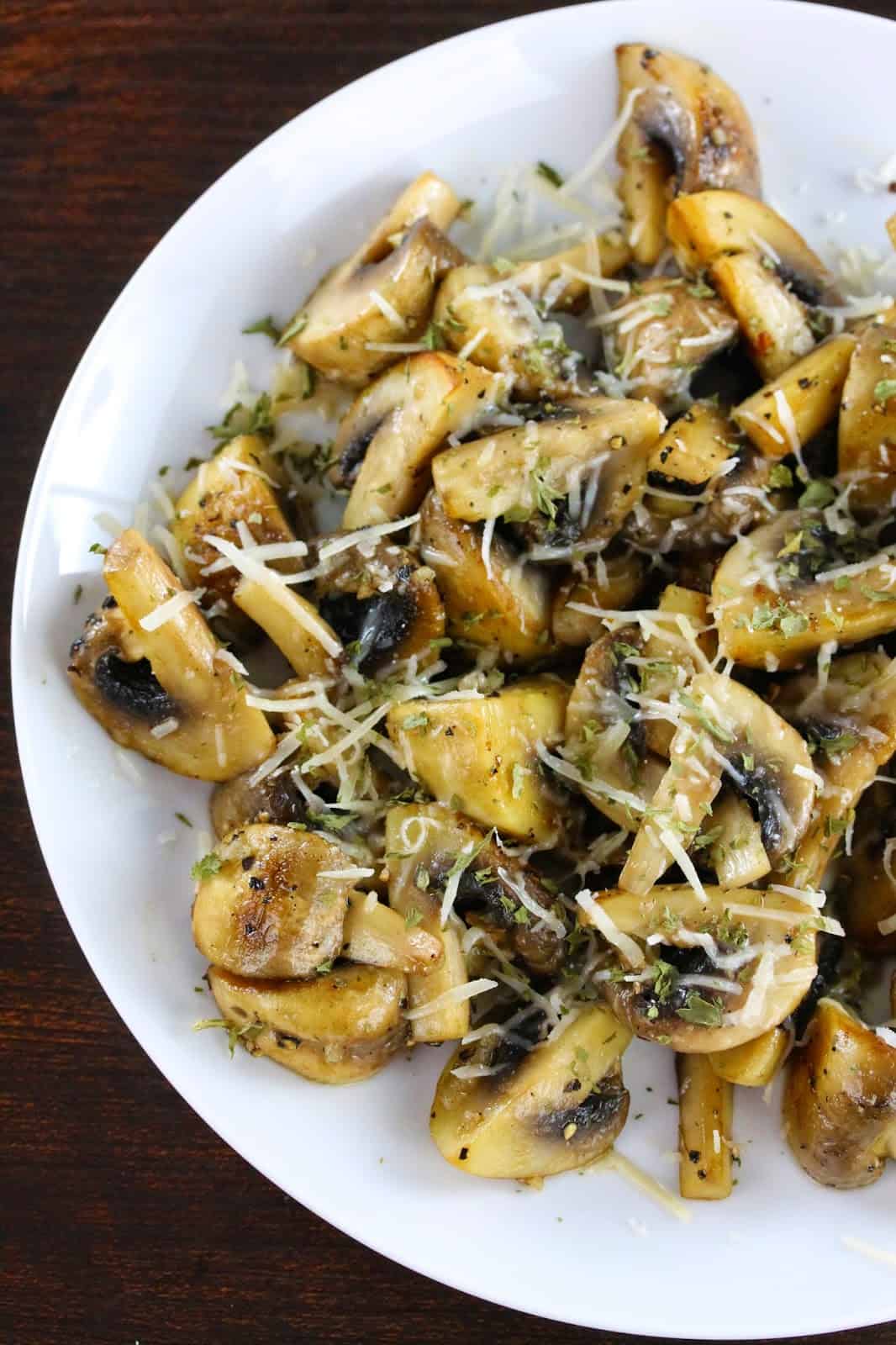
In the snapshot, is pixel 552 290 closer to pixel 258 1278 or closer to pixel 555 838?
pixel 555 838

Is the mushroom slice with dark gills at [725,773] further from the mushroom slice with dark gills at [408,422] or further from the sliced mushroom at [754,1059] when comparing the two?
the mushroom slice with dark gills at [408,422]

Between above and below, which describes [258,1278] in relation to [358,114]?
below

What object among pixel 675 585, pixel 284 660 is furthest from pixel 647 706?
pixel 284 660

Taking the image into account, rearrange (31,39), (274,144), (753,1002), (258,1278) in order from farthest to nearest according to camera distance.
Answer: (31,39) → (258,1278) → (274,144) → (753,1002)

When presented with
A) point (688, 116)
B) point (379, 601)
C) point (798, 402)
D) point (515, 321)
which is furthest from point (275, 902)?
point (688, 116)

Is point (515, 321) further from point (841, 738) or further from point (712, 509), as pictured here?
point (841, 738)

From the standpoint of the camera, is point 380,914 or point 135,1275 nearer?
point 380,914

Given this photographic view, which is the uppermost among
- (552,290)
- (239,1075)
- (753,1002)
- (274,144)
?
(274,144)
